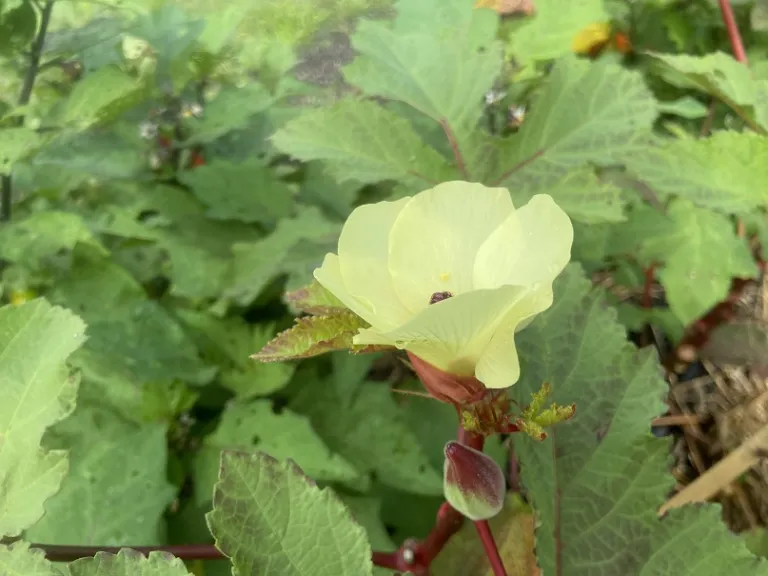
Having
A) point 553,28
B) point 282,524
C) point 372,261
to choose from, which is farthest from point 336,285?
point 553,28

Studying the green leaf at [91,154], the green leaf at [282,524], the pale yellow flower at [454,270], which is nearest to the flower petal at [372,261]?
the pale yellow flower at [454,270]

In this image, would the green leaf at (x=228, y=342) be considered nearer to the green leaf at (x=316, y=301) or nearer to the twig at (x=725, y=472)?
the green leaf at (x=316, y=301)

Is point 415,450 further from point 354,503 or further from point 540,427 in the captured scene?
point 540,427

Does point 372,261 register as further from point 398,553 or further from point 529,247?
point 398,553

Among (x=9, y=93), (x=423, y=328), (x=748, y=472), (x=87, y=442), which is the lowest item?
(x=748, y=472)

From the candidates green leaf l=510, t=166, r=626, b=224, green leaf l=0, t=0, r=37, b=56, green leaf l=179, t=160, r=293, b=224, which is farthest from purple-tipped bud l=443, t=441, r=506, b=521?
green leaf l=0, t=0, r=37, b=56

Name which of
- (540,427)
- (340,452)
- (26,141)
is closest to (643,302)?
(340,452)

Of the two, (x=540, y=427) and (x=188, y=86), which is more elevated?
(x=540, y=427)
